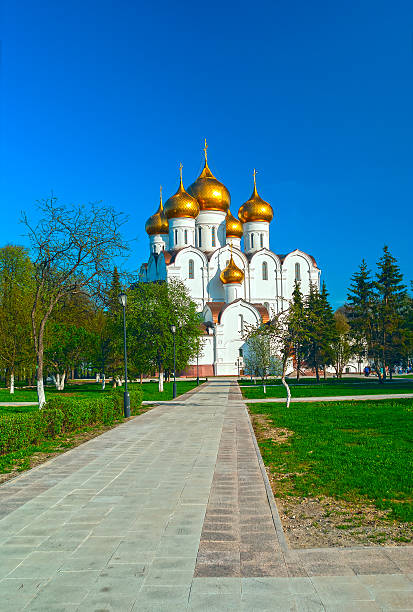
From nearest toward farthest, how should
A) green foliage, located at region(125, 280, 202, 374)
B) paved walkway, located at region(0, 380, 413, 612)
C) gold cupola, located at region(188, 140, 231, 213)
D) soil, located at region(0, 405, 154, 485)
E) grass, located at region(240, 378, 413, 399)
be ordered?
paved walkway, located at region(0, 380, 413, 612) → soil, located at region(0, 405, 154, 485) → grass, located at region(240, 378, 413, 399) → green foliage, located at region(125, 280, 202, 374) → gold cupola, located at region(188, 140, 231, 213)

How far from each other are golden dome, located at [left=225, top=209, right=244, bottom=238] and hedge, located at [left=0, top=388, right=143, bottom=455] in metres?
46.2

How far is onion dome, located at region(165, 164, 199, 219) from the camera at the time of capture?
57750 mm

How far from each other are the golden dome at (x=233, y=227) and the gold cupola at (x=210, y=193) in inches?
100

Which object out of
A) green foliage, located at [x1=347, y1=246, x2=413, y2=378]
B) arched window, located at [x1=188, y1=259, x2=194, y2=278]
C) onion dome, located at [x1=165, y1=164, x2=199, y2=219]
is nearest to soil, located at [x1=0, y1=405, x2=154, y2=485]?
green foliage, located at [x1=347, y1=246, x2=413, y2=378]

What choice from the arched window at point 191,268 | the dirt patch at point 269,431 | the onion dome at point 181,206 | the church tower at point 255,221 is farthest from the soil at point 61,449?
the church tower at point 255,221

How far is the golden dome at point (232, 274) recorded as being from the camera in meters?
56.4

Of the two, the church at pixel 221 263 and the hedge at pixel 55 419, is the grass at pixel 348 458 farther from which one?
the church at pixel 221 263

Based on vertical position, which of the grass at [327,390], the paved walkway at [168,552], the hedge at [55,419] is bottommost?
the grass at [327,390]

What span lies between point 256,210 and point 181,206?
10197 millimetres

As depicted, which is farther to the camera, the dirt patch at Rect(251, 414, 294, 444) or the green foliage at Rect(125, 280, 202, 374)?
the green foliage at Rect(125, 280, 202, 374)

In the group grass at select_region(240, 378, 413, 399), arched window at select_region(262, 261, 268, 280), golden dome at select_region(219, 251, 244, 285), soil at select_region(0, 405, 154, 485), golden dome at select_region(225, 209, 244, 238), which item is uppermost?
golden dome at select_region(225, 209, 244, 238)

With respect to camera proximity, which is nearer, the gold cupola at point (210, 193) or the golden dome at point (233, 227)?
the gold cupola at point (210, 193)

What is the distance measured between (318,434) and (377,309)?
3245cm

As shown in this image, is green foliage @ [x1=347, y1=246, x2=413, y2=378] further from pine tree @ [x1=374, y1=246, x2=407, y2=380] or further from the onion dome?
the onion dome
